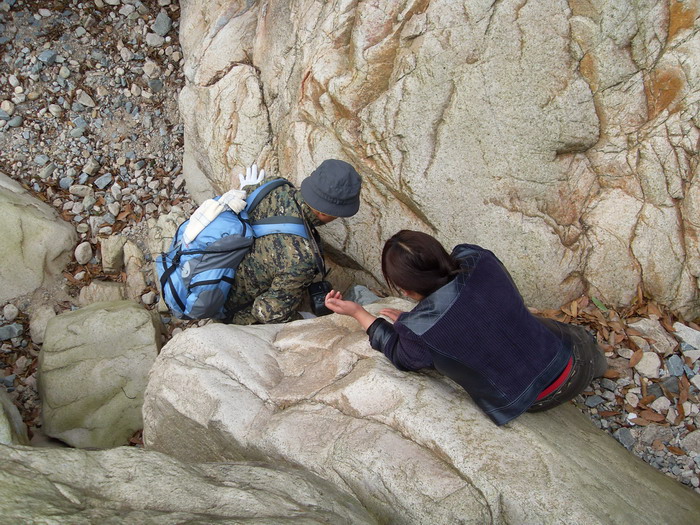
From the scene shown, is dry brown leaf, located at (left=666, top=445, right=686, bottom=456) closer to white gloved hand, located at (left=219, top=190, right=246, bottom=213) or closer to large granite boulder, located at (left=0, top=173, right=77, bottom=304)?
white gloved hand, located at (left=219, top=190, right=246, bottom=213)

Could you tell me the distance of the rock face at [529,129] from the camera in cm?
422

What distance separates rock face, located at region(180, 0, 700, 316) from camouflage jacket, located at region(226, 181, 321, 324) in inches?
37.0

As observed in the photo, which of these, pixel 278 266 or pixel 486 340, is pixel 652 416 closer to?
pixel 486 340

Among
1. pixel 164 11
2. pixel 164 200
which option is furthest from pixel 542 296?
pixel 164 11

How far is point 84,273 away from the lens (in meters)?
6.78

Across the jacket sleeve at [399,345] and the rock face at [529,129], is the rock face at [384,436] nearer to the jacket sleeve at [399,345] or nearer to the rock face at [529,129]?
the jacket sleeve at [399,345]

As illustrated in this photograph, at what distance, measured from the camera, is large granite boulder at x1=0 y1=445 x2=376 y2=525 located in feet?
7.18

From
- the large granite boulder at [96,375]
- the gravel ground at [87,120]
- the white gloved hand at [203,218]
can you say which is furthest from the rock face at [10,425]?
the white gloved hand at [203,218]

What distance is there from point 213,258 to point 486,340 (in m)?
2.61

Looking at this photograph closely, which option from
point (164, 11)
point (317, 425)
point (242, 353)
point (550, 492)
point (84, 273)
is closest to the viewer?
point (550, 492)

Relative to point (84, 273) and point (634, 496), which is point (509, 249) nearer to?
point (634, 496)

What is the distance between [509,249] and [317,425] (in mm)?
2390

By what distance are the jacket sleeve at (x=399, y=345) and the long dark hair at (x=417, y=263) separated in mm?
314

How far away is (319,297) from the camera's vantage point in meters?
5.43
